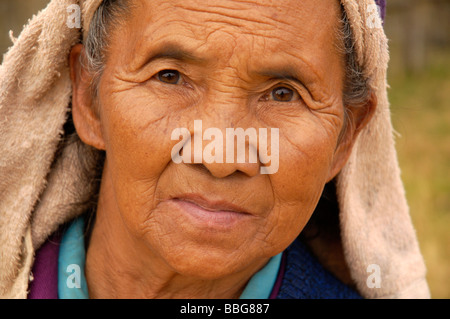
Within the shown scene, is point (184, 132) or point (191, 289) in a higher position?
point (184, 132)

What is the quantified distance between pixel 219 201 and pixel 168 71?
0.45m

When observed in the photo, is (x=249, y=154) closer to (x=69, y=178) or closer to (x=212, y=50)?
(x=212, y=50)

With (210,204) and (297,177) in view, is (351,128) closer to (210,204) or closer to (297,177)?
(297,177)

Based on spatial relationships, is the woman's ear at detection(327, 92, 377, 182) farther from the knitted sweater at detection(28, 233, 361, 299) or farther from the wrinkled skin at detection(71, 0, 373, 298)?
the knitted sweater at detection(28, 233, 361, 299)

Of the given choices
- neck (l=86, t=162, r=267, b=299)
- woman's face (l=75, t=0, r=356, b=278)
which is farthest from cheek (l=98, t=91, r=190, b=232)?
neck (l=86, t=162, r=267, b=299)

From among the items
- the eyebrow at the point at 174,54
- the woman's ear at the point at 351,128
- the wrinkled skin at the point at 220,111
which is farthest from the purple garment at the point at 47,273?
the eyebrow at the point at 174,54

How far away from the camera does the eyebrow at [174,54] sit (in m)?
1.88

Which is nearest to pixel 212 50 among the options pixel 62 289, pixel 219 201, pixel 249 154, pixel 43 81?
pixel 249 154

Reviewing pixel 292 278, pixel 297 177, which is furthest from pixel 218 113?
pixel 292 278

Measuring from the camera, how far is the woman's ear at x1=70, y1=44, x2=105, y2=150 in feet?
7.34

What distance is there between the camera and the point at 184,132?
1880 mm

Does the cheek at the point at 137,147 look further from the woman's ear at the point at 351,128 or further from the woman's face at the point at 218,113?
the woman's ear at the point at 351,128

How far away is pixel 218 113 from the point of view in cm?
188

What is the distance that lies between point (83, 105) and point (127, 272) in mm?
655
